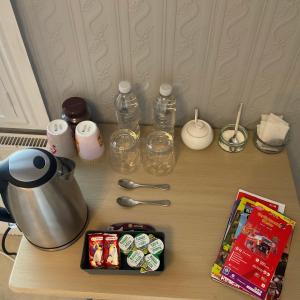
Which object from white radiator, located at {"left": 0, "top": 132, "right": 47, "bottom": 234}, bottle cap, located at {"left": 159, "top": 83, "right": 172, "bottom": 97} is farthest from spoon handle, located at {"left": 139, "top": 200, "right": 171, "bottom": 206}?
white radiator, located at {"left": 0, "top": 132, "right": 47, "bottom": 234}

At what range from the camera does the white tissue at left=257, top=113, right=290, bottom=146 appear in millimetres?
1051

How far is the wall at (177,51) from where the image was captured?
2.81ft

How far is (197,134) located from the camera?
1.06 meters

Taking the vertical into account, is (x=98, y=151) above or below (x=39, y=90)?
below

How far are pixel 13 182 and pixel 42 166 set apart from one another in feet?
0.23

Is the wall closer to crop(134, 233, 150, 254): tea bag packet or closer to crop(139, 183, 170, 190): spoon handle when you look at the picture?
crop(139, 183, 170, 190): spoon handle

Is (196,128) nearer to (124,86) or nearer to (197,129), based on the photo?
(197,129)

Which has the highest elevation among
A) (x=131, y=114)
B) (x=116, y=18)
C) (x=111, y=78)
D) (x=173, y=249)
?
(x=116, y=18)

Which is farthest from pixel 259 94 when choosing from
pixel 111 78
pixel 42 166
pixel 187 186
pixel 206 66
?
pixel 42 166

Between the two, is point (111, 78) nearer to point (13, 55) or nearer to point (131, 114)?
point (131, 114)

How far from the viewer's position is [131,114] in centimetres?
112

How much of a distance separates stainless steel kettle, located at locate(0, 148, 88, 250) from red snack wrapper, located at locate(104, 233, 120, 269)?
0.10 meters

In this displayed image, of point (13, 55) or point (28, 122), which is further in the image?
point (28, 122)

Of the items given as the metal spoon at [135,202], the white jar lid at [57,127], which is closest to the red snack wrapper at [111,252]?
the metal spoon at [135,202]
